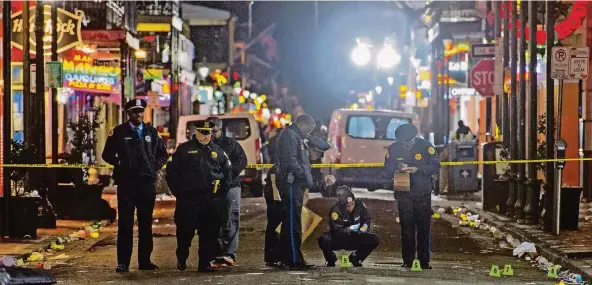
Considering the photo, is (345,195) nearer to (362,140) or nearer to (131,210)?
(131,210)

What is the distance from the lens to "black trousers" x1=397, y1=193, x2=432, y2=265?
1360 cm

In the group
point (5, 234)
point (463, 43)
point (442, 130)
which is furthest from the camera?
point (463, 43)

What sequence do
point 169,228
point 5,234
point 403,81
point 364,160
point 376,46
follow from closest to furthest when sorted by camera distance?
1. point 5,234
2. point 169,228
3. point 364,160
4. point 376,46
5. point 403,81

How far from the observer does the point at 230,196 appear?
13969 mm

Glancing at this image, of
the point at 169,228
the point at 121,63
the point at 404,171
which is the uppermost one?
the point at 121,63

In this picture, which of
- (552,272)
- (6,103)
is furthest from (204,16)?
(552,272)

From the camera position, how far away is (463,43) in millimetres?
43094

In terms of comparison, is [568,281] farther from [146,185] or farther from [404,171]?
[146,185]

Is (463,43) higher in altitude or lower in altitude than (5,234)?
higher

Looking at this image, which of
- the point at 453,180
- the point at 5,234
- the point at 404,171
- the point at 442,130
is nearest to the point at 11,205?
the point at 5,234

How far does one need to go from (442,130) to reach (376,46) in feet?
53.8

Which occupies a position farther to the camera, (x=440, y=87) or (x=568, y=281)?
(x=440, y=87)

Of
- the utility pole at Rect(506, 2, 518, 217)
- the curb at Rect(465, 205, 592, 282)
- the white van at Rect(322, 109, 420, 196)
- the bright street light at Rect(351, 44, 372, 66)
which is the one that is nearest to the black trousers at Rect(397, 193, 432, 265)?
the curb at Rect(465, 205, 592, 282)

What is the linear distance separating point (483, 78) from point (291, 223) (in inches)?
598
